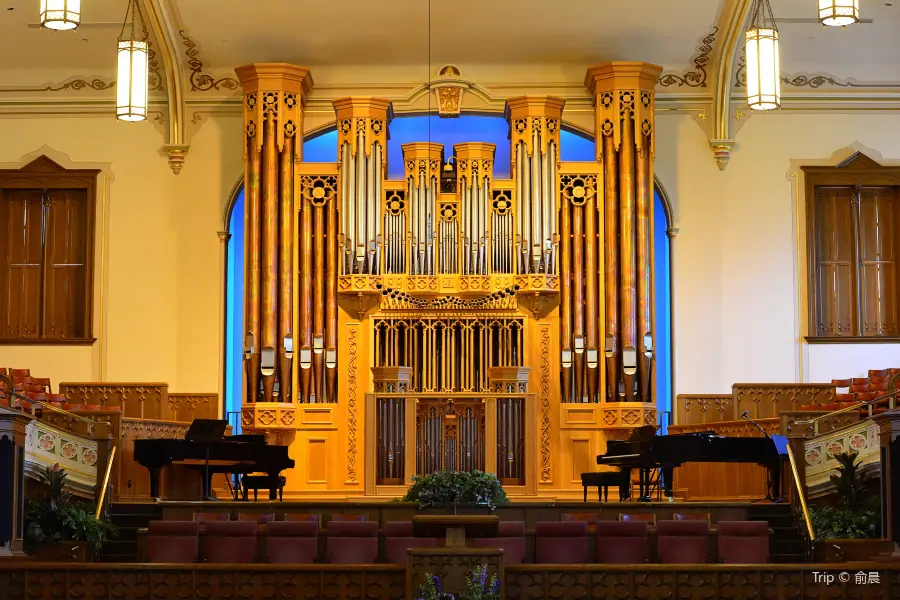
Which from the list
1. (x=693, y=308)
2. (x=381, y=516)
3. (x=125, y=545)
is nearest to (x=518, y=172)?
(x=693, y=308)

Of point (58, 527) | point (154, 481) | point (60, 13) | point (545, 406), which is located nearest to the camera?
point (60, 13)

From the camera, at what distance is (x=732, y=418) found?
17.3m

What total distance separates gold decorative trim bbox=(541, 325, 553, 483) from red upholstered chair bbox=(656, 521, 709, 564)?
17.2 ft

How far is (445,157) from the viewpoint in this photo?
61.1 feet

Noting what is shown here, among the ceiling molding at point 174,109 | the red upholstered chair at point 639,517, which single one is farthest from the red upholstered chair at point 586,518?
the ceiling molding at point 174,109

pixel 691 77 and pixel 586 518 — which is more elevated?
pixel 691 77

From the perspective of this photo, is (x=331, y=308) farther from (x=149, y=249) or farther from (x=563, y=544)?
(x=563, y=544)

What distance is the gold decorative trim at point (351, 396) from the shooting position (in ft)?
56.1

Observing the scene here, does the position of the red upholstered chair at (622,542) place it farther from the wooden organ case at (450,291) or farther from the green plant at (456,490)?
the wooden organ case at (450,291)

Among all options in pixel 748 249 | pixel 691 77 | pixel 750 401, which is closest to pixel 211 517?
pixel 750 401

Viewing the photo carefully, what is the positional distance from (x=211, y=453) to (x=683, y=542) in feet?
17.6

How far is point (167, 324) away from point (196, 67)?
10.9 feet

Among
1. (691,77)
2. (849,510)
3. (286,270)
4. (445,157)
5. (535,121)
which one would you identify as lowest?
(849,510)

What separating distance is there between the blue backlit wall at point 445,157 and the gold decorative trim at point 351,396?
1611mm
